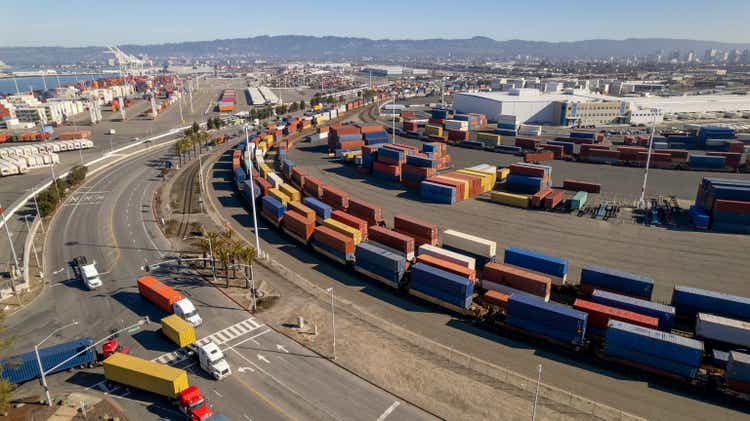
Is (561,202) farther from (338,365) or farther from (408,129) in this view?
(408,129)

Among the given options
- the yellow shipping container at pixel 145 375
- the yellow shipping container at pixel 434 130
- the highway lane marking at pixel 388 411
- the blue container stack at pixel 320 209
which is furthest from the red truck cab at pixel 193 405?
the yellow shipping container at pixel 434 130

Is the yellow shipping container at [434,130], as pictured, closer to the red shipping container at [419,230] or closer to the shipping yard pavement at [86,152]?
the red shipping container at [419,230]

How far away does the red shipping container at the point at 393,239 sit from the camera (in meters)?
47.1

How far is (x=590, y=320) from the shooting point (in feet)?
115

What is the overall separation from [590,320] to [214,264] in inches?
1487

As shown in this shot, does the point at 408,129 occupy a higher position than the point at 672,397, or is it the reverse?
the point at 408,129

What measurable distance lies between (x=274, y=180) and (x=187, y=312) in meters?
39.6

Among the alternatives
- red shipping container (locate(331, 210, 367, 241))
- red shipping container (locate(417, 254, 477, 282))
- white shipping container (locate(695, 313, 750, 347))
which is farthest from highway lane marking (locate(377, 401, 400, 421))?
red shipping container (locate(331, 210, 367, 241))

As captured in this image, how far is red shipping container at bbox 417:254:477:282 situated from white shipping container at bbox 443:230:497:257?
3769 mm

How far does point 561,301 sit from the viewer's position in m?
40.9

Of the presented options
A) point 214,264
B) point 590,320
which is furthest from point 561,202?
point 214,264

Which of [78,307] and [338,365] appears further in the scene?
[78,307]

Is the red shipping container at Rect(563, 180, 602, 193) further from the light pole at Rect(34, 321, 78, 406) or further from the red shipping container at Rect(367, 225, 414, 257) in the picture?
the light pole at Rect(34, 321, 78, 406)

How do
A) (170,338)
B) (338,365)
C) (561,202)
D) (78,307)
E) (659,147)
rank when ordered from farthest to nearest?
(659,147) < (561,202) < (78,307) < (170,338) < (338,365)
